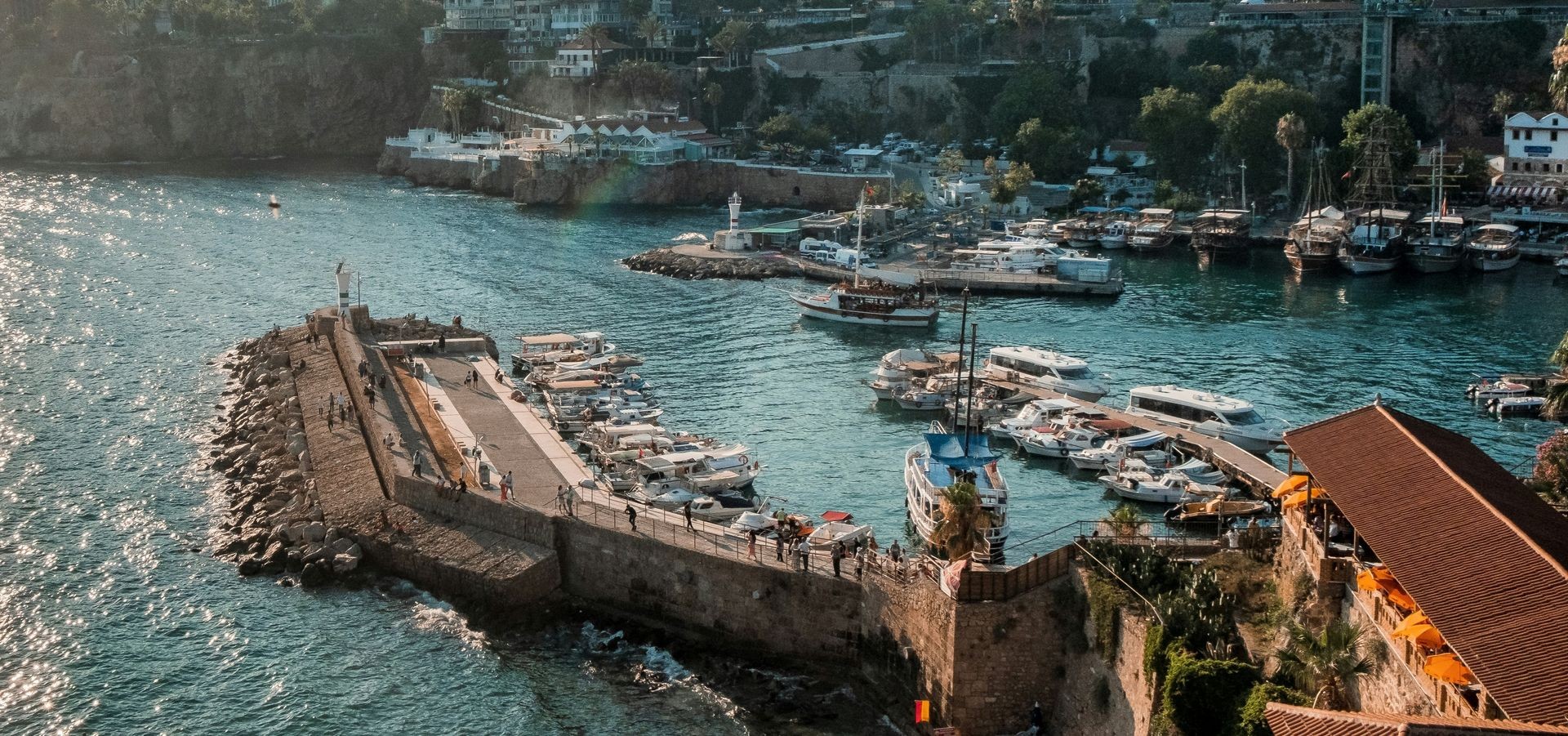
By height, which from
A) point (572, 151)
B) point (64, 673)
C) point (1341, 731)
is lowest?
point (64, 673)

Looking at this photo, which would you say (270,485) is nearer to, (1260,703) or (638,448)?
(638,448)

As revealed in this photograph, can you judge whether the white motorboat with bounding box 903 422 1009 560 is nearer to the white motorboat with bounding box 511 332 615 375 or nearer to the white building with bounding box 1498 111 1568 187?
the white motorboat with bounding box 511 332 615 375

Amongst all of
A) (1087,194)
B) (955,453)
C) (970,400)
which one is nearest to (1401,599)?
(955,453)

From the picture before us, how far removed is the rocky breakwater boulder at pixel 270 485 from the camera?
4631 cm

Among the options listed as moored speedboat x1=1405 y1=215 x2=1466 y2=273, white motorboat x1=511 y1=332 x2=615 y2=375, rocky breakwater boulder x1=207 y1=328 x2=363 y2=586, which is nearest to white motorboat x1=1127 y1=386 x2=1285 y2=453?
white motorboat x1=511 y1=332 x2=615 y2=375

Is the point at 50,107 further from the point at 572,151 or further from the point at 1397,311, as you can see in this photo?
the point at 1397,311

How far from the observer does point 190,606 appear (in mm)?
44156

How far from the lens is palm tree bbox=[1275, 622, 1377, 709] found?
27609 mm

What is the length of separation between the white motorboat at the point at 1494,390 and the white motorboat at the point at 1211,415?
10.2 m

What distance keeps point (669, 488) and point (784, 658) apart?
13839mm

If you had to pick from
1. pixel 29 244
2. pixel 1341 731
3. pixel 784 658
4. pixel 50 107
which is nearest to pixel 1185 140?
pixel 29 244

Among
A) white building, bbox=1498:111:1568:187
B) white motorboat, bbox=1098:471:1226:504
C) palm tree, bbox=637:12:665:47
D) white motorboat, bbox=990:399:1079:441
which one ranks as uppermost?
palm tree, bbox=637:12:665:47

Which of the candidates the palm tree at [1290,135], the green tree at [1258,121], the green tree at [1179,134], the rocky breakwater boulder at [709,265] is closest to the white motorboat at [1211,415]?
the rocky breakwater boulder at [709,265]

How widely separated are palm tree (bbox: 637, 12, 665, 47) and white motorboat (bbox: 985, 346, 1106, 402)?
8797 centimetres
